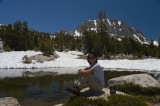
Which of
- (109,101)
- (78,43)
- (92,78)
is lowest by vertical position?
(109,101)

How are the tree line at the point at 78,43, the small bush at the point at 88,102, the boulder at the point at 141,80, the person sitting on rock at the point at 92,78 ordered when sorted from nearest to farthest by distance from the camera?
the small bush at the point at 88,102
the person sitting on rock at the point at 92,78
the boulder at the point at 141,80
the tree line at the point at 78,43

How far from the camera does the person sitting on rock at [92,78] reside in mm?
11875

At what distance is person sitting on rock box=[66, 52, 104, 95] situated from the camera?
39.0ft

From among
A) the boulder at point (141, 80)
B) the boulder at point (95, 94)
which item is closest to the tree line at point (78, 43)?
the boulder at point (141, 80)

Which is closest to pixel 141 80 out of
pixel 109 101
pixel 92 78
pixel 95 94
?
pixel 95 94

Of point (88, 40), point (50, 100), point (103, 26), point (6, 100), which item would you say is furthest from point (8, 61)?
point (103, 26)

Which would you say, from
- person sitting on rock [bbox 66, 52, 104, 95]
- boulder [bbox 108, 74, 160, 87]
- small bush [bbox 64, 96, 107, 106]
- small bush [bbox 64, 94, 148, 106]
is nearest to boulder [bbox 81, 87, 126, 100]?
person sitting on rock [bbox 66, 52, 104, 95]

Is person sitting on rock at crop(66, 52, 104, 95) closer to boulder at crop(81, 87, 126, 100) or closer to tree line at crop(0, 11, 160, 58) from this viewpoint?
boulder at crop(81, 87, 126, 100)

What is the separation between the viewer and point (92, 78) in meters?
12.1

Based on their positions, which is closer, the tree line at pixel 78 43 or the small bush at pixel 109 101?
the small bush at pixel 109 101

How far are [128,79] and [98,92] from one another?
7.66 m

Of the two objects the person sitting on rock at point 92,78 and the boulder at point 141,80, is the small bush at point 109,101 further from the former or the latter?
the boulder at point 141,80

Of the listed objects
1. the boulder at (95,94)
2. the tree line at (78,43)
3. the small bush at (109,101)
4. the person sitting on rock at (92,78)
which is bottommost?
the small bush at (109,101)

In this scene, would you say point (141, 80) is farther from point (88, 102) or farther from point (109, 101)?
point (88, 102)
